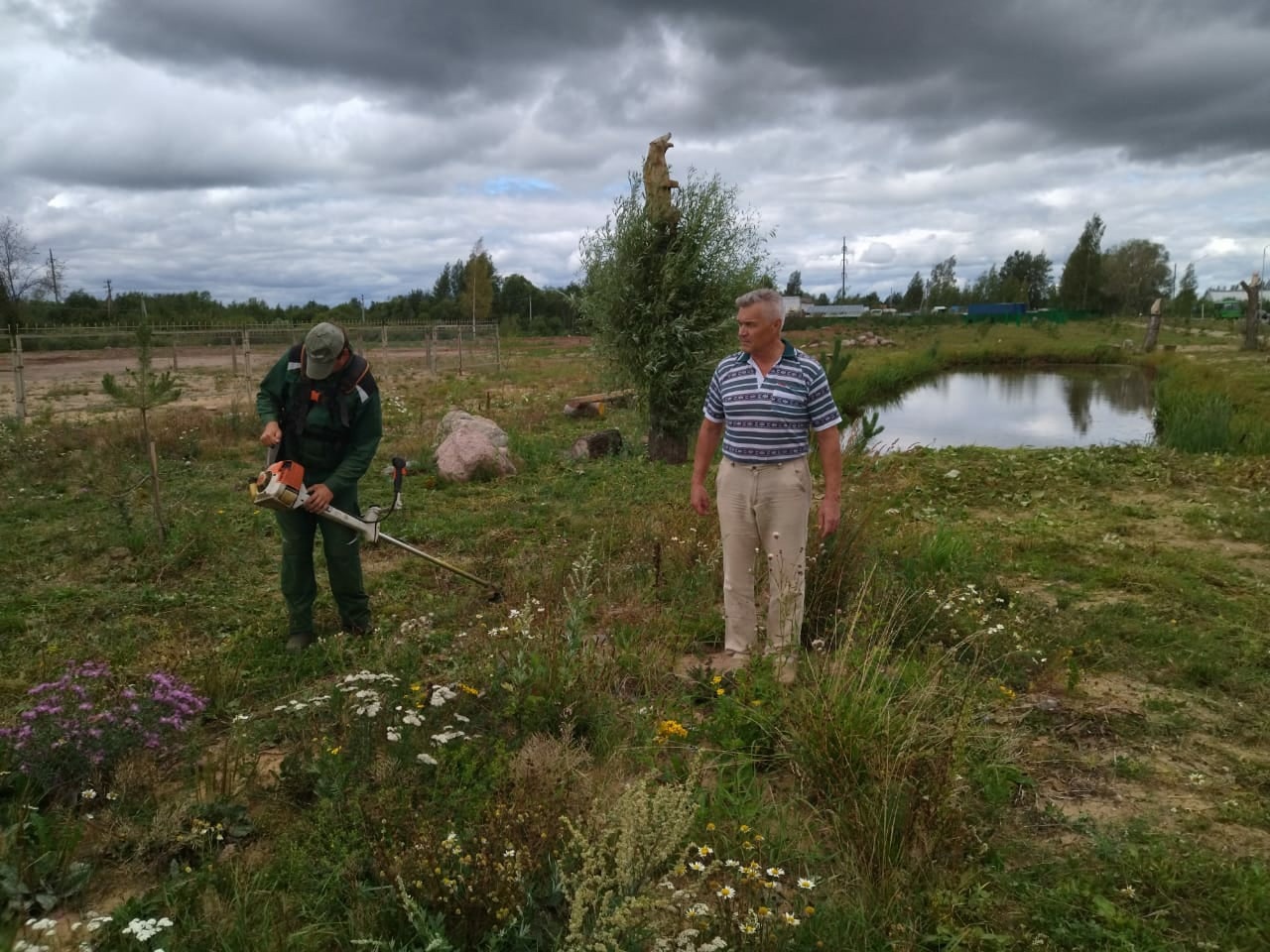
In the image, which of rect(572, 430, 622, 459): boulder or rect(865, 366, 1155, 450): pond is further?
rect(865, 366, 1155, 450): pond

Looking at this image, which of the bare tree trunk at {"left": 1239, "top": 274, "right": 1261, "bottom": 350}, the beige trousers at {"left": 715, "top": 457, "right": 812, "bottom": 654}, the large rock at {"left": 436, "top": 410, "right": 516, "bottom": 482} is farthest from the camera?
the bare tree trunk at {"left": 1239, "top": 274, "right": 1261, "bottom": 350}

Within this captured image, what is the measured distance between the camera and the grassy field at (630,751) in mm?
2400

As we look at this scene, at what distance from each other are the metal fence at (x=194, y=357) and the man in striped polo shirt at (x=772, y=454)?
43.1 ft

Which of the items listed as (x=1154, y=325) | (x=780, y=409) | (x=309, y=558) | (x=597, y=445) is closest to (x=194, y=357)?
(x=597, y=445)

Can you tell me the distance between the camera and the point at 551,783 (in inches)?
111

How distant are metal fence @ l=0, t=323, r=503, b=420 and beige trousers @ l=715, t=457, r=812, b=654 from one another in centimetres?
1310

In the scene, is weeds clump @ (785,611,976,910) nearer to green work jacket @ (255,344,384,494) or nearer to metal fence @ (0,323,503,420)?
green work jacket @ (255,344,384,494)

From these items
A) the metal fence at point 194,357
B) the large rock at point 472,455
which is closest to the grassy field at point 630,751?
the large rock at point 472,455

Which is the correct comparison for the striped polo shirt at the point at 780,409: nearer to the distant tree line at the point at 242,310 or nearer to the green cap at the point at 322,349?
the green cap at the point at 322,349

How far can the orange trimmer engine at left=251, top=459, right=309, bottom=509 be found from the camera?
Result: 171 inches

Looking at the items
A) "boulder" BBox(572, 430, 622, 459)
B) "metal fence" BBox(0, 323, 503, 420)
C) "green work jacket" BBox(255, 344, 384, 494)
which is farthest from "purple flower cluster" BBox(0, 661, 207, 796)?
"metal fence" BBox(0, 323, 503, 420)

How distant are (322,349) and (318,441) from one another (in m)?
0.56

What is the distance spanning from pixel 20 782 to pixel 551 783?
75.5 inches

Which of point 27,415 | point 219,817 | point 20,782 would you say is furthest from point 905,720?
point 27,415
